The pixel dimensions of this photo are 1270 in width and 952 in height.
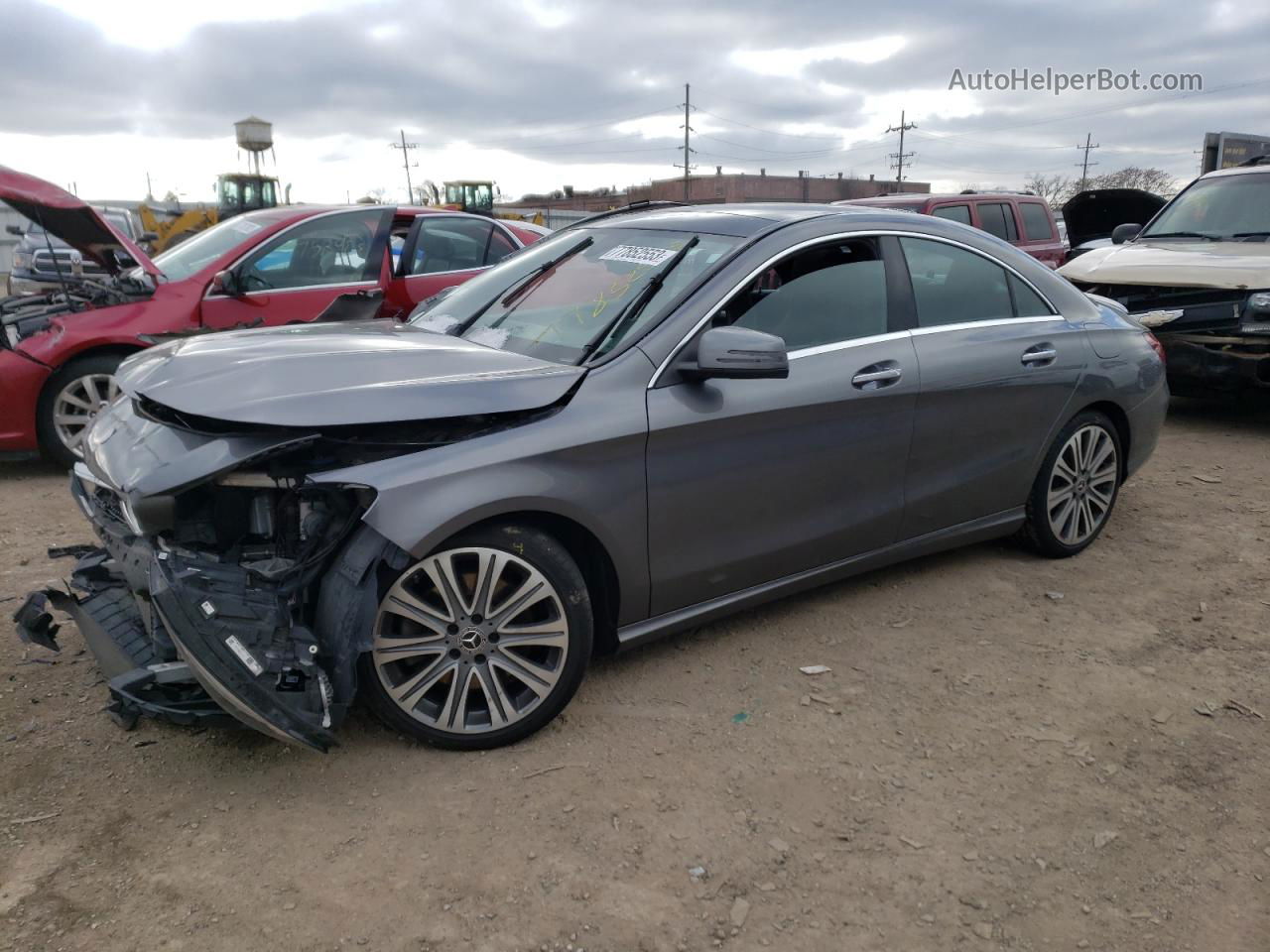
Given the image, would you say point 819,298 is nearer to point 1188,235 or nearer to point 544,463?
point 544,463

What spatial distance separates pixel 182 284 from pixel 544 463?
14.1 ft

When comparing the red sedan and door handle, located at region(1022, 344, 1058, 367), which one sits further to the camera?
the red sedan

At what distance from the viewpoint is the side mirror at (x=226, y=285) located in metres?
6.02

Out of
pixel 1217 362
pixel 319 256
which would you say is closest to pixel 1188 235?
pixel 1217 362

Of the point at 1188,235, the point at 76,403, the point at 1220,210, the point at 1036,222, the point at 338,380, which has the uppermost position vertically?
the point at 1036,222

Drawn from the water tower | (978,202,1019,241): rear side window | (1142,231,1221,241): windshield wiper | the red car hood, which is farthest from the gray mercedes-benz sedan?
the water tower

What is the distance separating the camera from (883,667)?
354 cm

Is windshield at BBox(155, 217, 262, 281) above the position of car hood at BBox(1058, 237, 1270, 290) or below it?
above

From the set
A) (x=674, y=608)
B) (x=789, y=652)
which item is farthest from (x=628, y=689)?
(x=789, y=652)

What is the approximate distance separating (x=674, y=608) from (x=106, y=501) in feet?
6.24

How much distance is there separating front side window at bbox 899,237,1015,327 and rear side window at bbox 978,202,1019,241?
7080 mm

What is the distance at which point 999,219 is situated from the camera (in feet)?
35.7

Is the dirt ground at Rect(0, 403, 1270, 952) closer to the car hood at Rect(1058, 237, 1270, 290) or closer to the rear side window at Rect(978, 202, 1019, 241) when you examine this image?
the car hood at Rect(1058, 237, 1270, 290)

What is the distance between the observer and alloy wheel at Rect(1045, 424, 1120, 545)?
4434 mm
